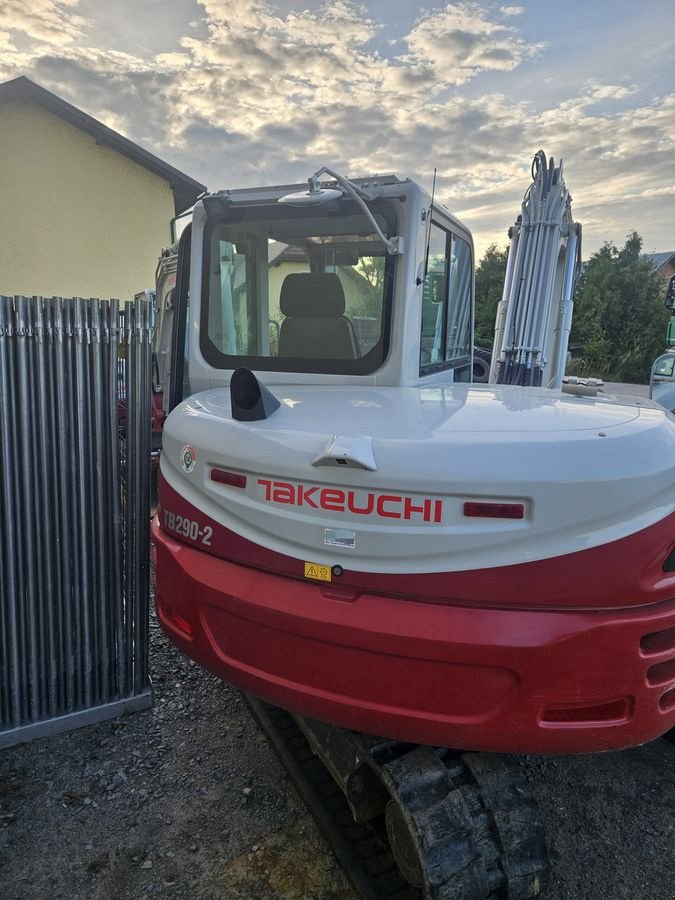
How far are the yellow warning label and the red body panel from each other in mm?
30

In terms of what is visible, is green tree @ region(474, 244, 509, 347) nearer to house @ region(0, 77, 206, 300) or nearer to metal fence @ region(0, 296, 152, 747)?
house @ region(0, 77, 206, 300)

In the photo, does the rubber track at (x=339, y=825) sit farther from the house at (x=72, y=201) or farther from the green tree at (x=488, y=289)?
the green tree at (x=488, y=289)

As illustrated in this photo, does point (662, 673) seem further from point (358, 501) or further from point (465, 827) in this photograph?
point (358, 501)

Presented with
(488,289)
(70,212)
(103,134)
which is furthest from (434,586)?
(488,289)

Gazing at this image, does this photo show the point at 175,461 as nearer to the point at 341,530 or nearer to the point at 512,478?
the point at 341,530

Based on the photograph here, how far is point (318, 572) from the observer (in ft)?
6.25

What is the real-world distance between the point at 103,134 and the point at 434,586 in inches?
586

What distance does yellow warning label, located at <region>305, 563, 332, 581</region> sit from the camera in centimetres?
189

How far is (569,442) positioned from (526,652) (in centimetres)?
62

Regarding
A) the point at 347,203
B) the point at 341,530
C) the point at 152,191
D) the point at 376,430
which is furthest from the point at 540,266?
the point at 152,191

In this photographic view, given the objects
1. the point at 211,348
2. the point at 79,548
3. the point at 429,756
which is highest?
the point at 211,348

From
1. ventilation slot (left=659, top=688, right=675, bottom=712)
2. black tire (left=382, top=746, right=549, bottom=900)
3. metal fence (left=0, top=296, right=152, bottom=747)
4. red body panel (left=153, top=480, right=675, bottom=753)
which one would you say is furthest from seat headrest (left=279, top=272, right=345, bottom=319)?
ventilation slot (left=659, top=688, right=675, bottom=712)

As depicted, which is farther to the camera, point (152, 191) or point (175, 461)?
point (152, 191)

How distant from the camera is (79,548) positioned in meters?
2.99
